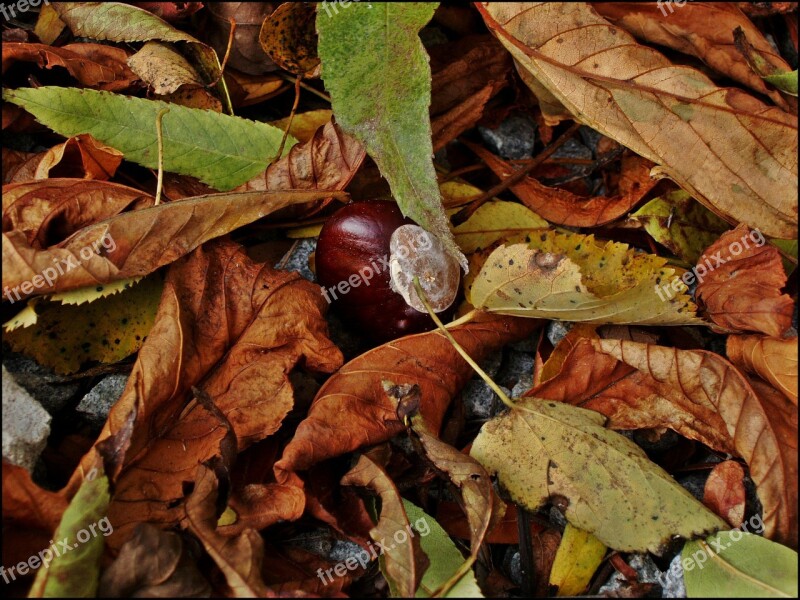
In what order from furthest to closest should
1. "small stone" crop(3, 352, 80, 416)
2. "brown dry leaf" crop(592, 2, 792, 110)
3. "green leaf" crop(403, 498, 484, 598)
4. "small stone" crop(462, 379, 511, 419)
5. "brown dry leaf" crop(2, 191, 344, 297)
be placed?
"brown dry leaf" crop(592, 2, 792, 110) < "small stone" crop(462, 379, 511, 419) < "small stone" crop(3, 352, 80, 416) < "brown dry leaf" crop(2, 191, 344, 297) < "green leaf" crop(403, 498, 484, 598)

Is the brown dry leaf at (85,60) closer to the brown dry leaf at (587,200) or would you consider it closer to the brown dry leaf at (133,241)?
the brown dry leaf at (133,241)

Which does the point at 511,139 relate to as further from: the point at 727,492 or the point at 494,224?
the point at 727,492

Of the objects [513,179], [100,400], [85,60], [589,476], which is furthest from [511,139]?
[100,400]

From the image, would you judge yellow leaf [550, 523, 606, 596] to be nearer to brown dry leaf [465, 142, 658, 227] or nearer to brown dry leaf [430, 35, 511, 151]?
brown dry leaf [465, 142, 658, 227]

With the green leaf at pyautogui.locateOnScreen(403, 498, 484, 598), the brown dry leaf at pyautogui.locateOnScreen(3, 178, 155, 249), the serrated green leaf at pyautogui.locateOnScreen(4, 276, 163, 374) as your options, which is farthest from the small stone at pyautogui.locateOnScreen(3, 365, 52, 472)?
the green leaf at pyautogui.locateOnScreen(403, 498, 484, 598)

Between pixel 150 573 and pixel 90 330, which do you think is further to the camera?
pixel 90 330

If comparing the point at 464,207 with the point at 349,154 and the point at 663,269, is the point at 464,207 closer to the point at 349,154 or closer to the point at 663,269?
the point at 349,154
